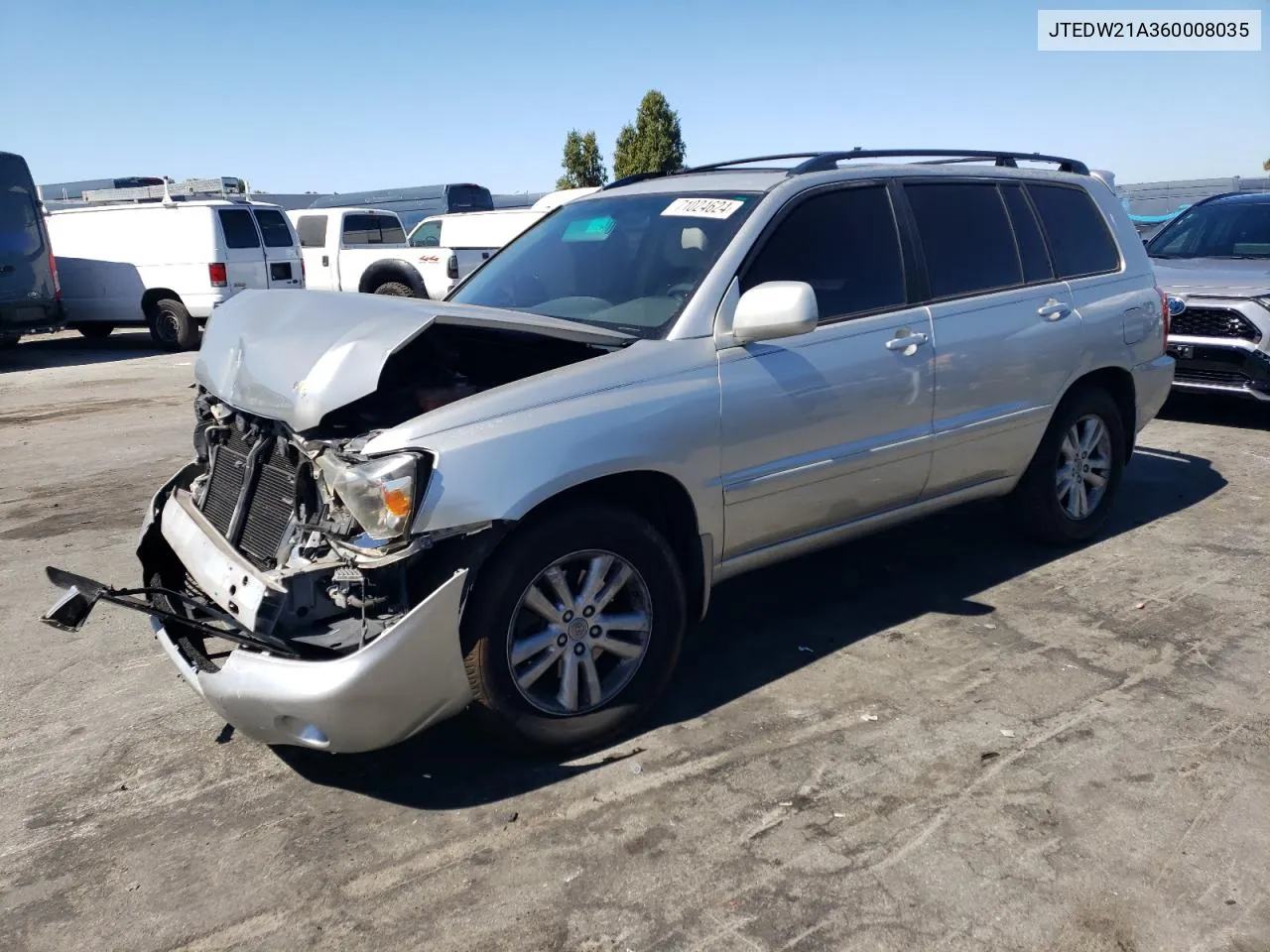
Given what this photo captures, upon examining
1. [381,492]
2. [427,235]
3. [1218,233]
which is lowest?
[381,492]

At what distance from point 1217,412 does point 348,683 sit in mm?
8334

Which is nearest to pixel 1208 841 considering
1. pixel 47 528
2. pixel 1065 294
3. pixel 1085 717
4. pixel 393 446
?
pixel 1085 717

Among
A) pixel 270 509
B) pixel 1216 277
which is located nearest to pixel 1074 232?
pixel 1216 277

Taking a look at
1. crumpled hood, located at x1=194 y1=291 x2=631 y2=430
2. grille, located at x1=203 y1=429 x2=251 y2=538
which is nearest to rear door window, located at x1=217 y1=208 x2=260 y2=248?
crumpled hood, located at x1=194 y1=291 x2=631 y2=430

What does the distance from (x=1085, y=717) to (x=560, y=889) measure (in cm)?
196

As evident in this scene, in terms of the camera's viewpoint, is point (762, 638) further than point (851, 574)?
No

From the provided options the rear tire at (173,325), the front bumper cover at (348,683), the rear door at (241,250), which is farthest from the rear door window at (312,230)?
the front bumper cover at (348,683)

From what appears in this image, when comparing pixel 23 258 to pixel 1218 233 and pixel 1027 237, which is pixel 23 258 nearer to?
pixel 1027 237

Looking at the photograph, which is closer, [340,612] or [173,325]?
[340,612]

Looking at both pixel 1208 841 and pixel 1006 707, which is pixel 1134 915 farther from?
pixel 1006 707

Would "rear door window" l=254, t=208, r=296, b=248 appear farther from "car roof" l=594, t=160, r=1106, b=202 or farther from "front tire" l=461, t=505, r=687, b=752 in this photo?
"front tire" l=461, t=505, r=687, b=752

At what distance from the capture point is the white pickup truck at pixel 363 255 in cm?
1712

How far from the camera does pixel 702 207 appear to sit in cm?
427

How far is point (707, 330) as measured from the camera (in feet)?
12.5
